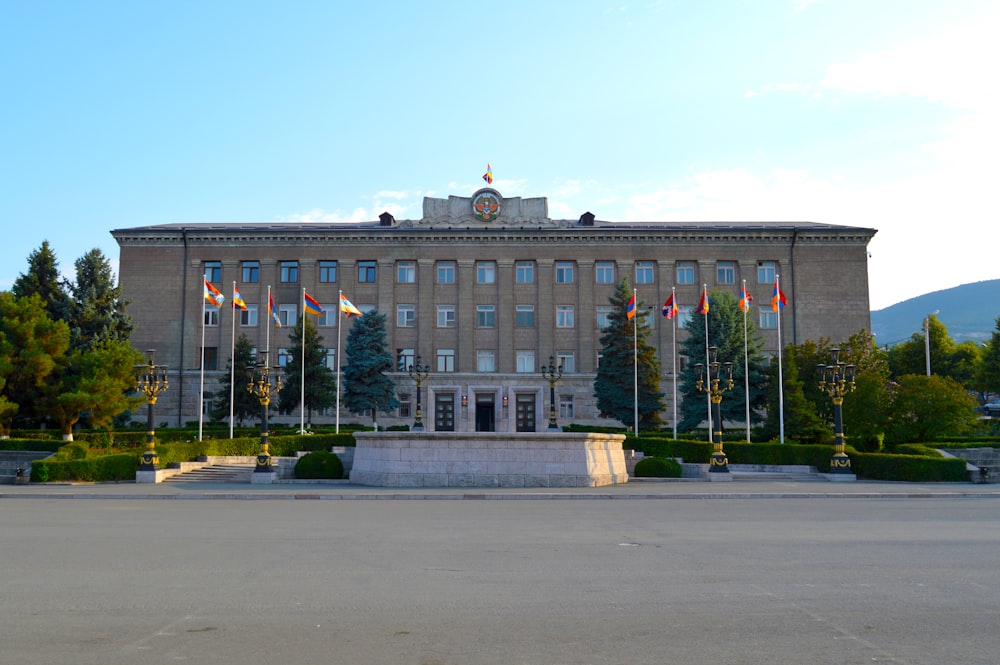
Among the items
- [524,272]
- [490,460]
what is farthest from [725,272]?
[490,460]

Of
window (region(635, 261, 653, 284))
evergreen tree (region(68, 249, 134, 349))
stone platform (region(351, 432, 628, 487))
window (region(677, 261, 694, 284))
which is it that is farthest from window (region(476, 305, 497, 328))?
stone platform (region(351, 432, 628, 487))

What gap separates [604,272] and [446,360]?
42.3ft

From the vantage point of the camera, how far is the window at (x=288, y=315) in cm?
5847

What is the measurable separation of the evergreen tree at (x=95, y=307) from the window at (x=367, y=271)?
1683 cm

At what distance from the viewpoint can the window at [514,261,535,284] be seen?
193ft

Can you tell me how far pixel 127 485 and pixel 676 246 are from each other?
4046 cm

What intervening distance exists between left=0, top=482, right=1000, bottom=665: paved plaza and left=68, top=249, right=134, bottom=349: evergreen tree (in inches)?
1088

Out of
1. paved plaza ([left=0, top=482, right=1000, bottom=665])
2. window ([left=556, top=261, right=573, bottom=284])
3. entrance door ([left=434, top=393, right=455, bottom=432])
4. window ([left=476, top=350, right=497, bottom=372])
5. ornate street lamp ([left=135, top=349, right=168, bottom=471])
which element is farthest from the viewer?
window ([left=556, top=261, right=573, bottom=284])

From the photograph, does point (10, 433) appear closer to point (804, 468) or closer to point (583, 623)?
point (804, 468)

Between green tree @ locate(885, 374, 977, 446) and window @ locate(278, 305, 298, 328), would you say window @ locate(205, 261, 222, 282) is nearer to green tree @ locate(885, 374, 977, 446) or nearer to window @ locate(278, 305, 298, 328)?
window @ locate(278, 305, 298, 328)

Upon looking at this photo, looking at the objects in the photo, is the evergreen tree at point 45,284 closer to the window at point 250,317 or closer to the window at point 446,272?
the window at point 250,317

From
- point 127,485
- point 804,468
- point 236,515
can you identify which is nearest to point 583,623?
point 236,515

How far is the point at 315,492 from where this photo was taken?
82.9ft

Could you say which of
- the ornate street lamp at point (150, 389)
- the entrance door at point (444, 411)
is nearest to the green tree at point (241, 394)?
the entrance door at point (444, 411)
